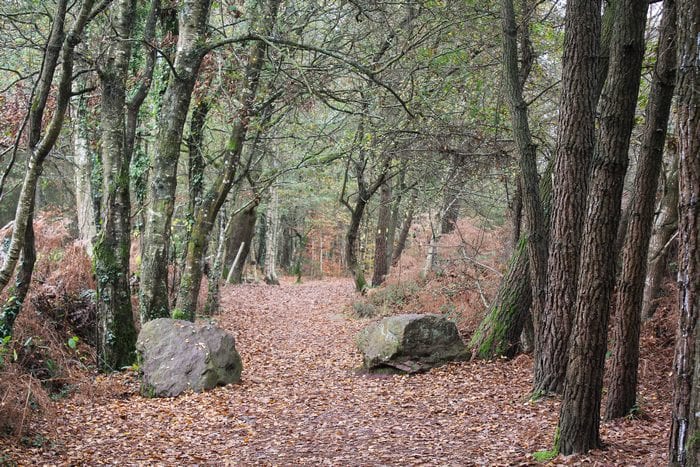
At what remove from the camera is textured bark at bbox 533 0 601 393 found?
Answer: 247 inches

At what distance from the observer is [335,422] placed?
7.24m

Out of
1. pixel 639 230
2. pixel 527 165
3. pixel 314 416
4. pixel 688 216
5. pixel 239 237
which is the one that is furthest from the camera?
pixel 239 237

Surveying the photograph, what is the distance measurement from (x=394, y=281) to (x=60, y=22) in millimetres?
12948

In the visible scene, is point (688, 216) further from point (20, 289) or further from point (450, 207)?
point (450, 207)

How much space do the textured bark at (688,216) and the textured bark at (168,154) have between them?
756 centimetres

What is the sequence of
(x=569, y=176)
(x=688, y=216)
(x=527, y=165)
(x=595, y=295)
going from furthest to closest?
(x=527, y=165), (x=569, y=176), (x=595, y=295), (x=688, y=216)

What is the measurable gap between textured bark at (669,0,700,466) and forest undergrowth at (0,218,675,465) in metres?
1.73

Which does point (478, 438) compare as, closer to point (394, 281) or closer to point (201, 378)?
point (201, 378)

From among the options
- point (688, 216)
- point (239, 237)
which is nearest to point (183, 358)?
point (688, 216)

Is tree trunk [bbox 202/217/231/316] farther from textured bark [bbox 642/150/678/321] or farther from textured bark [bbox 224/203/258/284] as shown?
textured bark [bbox 642/150/678/321]

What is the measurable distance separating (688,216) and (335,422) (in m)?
5.17

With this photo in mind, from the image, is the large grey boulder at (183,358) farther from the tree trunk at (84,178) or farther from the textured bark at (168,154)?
the tree trunk at (84,178)

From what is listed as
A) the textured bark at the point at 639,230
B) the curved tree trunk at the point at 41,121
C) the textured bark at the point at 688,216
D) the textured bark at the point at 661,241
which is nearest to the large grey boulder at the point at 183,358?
the curved tree trunk at the point at 41,121

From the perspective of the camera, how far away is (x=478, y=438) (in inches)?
245
